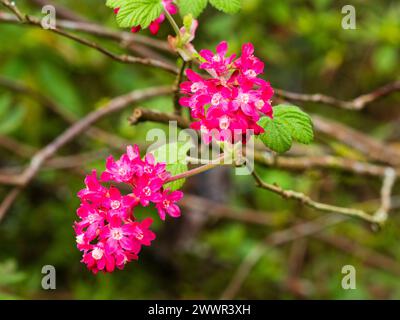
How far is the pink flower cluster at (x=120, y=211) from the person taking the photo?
107 cm

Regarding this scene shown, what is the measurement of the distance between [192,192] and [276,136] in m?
2.51

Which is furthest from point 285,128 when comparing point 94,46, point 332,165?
point 332,165

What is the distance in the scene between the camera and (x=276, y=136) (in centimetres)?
112

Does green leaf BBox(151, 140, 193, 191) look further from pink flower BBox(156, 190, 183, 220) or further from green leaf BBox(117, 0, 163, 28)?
green leaf BBox(117, 0, 163, 28)

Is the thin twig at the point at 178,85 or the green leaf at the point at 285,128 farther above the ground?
the thin twig at the point at 178,85

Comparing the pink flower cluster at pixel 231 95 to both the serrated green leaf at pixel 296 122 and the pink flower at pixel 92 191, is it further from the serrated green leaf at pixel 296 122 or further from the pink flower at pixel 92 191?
the pink flower at pixel 92 191

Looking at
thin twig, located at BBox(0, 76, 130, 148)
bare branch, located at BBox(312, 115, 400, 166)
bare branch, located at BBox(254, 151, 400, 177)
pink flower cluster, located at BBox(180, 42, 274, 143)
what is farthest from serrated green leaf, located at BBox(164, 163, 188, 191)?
thin twig, located at BBox(0, 76, 130, 148)

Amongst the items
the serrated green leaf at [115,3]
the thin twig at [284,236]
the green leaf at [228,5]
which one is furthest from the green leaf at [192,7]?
the thin twig at [284,236]

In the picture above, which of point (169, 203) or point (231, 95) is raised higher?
point (231, 95)

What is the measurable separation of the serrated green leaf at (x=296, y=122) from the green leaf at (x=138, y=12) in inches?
12.5

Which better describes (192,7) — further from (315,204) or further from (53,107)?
(53,107)

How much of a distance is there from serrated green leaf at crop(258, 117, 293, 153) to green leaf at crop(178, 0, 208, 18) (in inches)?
11.2

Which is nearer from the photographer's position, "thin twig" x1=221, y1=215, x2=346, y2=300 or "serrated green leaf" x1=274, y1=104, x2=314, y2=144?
"serrated green leaf" x1=274, y1=104, x2=314, y2=144

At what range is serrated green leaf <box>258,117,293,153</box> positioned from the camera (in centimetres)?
112
